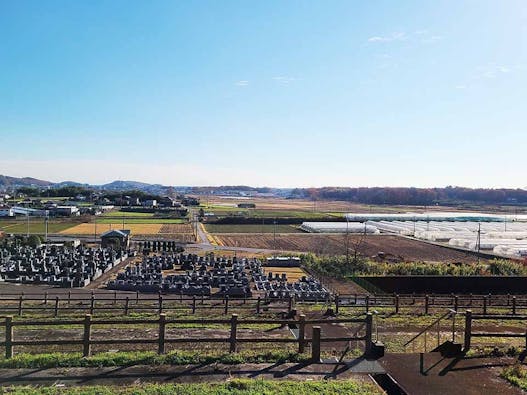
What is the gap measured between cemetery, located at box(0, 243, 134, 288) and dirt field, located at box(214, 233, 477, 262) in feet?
64.3

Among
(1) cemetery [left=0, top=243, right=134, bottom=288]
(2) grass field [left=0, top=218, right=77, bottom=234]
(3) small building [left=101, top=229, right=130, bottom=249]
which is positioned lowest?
(2) grass field [left=0, top=218, right=77, bottom=234]

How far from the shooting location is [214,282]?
32.6 m

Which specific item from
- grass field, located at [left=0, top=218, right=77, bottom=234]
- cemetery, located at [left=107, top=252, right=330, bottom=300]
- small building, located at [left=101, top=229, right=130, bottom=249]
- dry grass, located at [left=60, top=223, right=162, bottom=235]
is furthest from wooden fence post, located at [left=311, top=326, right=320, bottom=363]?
grass field, located at [left=0, top=218, right=77, bottom=234]

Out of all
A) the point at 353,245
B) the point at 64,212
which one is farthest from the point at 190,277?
the point at 64,212

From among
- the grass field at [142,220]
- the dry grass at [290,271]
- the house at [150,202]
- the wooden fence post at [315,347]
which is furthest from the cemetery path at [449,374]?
the house at [150,202]

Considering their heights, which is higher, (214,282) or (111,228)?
(214,282)

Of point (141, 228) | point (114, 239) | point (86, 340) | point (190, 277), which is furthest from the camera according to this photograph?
point (141, 228)

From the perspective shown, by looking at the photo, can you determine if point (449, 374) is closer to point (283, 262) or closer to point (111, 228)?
point (283, 262)

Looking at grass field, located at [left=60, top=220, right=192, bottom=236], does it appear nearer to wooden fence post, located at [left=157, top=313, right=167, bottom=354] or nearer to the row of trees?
the row of trees

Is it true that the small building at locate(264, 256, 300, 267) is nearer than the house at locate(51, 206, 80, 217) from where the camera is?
Yes

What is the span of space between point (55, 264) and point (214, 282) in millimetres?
15720

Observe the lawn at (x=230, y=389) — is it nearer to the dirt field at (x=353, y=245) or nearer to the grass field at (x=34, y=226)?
the dirt field at (x=353, y=245)

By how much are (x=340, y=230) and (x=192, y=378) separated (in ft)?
229

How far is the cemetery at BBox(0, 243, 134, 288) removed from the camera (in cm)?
3146
